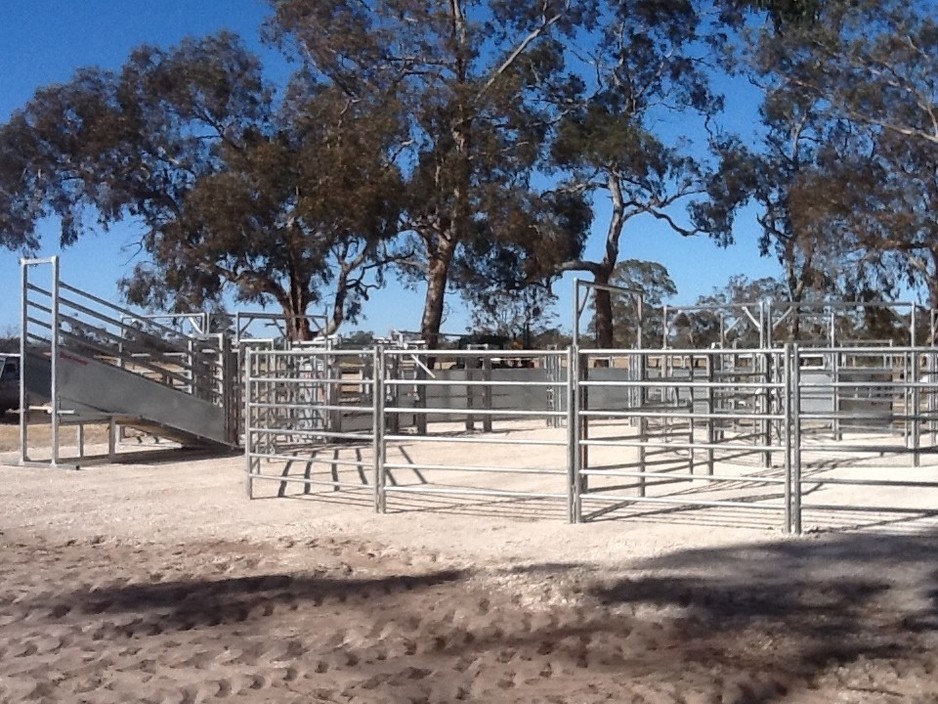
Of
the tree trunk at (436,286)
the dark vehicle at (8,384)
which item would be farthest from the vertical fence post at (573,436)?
the tree trunk at (436,286)

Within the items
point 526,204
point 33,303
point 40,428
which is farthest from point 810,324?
point 33,303

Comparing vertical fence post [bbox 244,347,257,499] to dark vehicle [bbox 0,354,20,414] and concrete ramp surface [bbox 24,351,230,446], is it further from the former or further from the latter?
dark vehicle [bbox 0,354,20,414]

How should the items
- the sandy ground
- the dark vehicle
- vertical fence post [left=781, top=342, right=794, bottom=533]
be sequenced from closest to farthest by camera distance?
1. the sandy ground
2. vertical fence post [left=781, top=342, right=794, bottom=533]
3. the dark vehicle

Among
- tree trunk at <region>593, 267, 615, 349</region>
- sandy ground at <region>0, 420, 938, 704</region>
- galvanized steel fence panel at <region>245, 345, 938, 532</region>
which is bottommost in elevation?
sandy ground at <region>0, 420, 938, 704</region>

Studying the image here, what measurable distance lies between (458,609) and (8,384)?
21.4 m

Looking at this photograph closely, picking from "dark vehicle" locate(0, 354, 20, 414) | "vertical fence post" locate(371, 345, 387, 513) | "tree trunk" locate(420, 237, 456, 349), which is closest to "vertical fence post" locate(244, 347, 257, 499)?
"vertical fence post" locate(371, 345, 387, 513)

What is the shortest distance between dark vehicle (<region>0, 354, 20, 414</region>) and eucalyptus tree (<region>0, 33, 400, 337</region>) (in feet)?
25.4

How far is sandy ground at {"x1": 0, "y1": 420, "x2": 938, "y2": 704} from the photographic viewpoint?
A: 5.15m

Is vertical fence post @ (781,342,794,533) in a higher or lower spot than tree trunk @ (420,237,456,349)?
lower

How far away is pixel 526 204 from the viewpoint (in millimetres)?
30422

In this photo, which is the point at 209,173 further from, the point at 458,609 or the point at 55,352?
the point at 458,609

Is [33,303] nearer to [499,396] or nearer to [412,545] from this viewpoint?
[412,545]

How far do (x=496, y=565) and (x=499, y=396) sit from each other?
1842 centimetres

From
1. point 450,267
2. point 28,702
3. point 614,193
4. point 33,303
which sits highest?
point 614,193
